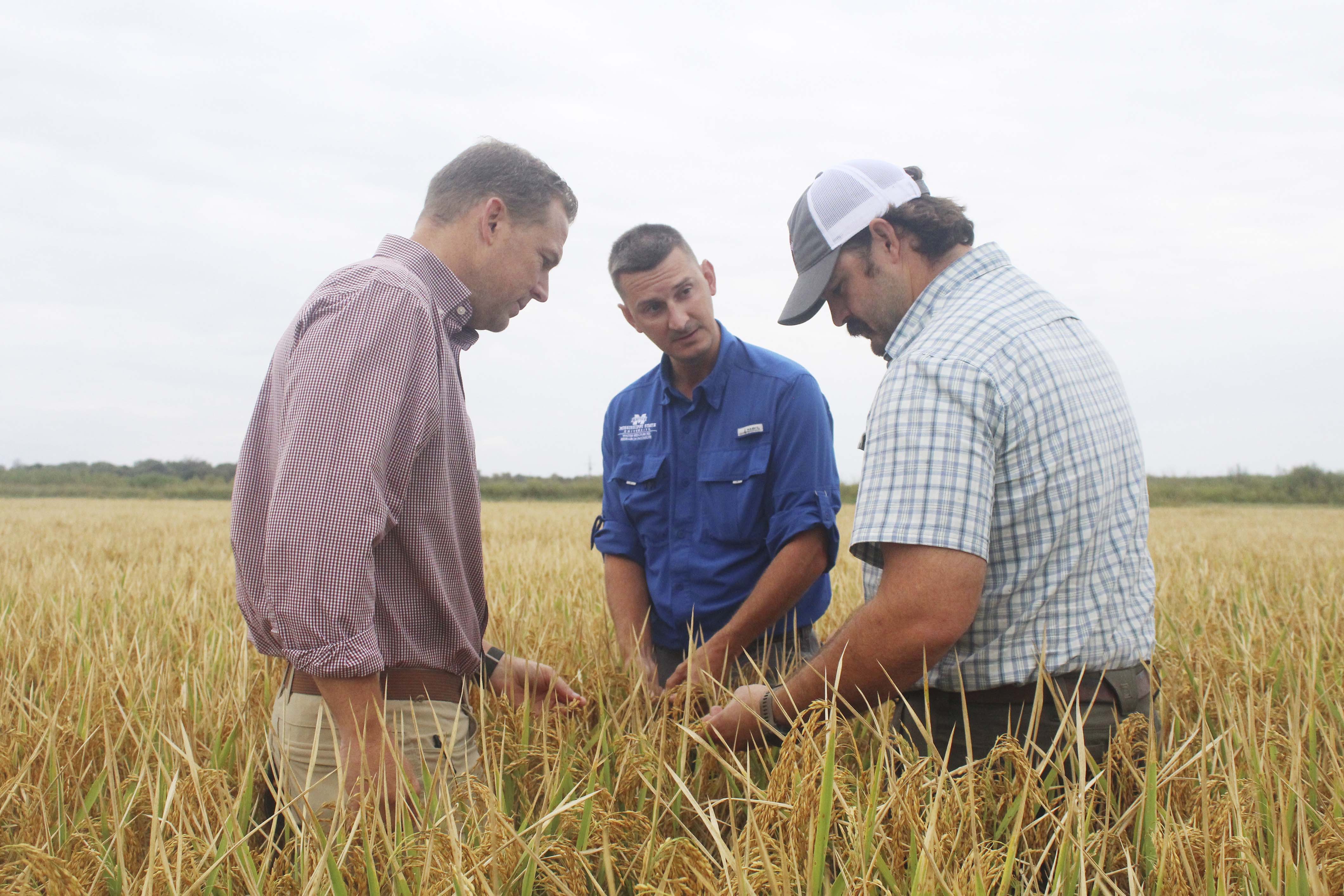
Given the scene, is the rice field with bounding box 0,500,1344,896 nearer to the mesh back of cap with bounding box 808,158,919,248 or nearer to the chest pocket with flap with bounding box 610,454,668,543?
the chest pocket with flap with bounding box 610,454,668,543

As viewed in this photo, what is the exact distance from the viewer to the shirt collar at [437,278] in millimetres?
2023

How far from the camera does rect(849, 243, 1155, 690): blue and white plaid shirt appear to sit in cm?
166

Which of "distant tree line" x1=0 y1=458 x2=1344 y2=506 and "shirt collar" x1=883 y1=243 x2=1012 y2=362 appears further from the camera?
"distant tree line" x1=0 y1=458 x2=1344 y2=506

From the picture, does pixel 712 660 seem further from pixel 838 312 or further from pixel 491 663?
pixel 838 312

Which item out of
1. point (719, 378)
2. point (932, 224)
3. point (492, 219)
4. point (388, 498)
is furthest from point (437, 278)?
point (719, 378)

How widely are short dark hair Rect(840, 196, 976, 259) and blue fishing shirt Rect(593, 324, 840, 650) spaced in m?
1.04

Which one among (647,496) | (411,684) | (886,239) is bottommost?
(411,684)

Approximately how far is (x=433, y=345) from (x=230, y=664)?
177cm

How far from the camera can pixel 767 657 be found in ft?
9.19

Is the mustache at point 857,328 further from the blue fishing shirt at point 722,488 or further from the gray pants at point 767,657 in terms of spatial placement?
the gray pants at point 767,657

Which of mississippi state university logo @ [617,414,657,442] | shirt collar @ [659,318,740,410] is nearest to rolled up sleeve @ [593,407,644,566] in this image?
mississippi state university logo @ [617,414,657,442]

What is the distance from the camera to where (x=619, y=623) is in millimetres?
3229

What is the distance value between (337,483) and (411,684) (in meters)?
0.59

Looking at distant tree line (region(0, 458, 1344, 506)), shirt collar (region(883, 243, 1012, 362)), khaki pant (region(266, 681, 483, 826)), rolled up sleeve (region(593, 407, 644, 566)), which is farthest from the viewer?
distant tree line (region(0, 458, 1344, 506))
